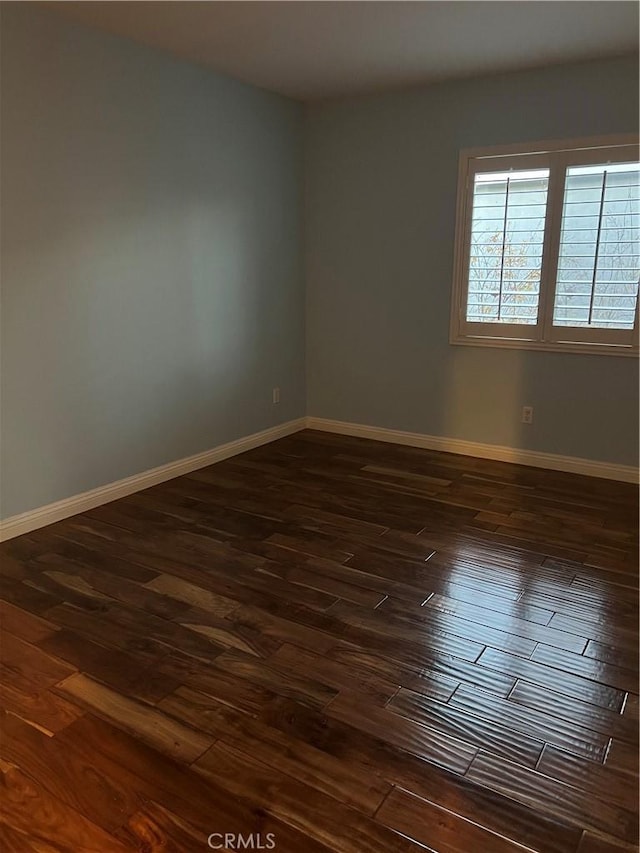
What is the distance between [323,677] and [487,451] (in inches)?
105

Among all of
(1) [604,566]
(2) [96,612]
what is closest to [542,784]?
(1) [604,566]

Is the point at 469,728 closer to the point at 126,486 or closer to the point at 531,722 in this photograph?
the point at 531,722

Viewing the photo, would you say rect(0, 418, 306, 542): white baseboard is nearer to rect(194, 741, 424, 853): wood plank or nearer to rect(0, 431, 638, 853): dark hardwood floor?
rect(0, 431, 638, 853): dark hardwood floor

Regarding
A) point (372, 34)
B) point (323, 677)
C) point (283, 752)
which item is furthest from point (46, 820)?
point (372, 34)

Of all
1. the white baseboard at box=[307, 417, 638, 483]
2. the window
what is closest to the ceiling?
the window

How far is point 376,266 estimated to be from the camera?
4.61 meters

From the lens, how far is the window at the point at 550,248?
3.67 meters

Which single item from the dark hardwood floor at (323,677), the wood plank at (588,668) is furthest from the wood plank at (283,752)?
the wood plank at (588,668)

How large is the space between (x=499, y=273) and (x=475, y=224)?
360 millimetres

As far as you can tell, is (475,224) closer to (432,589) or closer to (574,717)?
(432,589)

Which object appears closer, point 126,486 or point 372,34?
point 372,34

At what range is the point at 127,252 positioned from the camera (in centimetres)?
350

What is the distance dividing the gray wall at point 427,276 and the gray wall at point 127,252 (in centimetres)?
40

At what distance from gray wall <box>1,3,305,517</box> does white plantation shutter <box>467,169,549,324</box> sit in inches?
55.6
